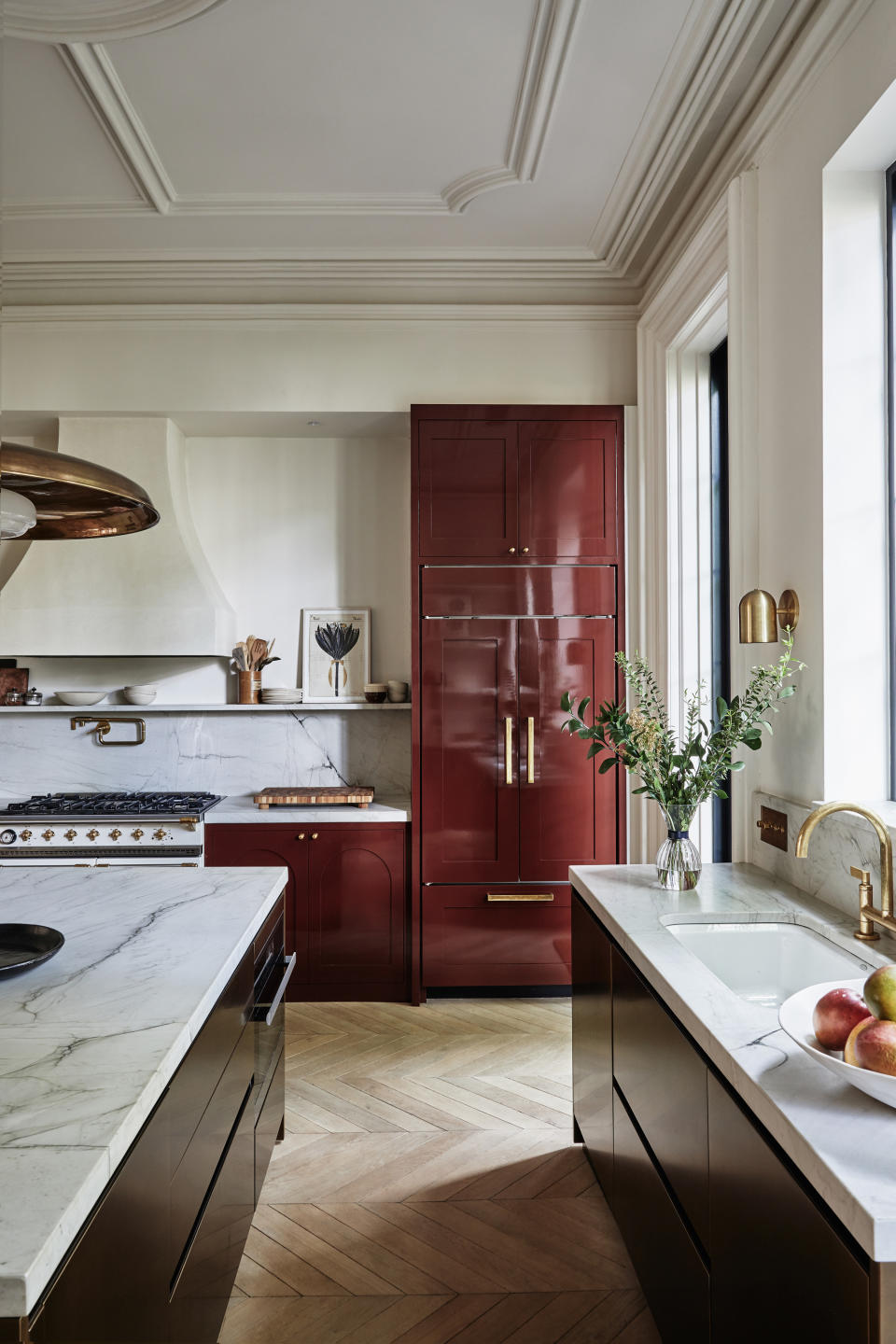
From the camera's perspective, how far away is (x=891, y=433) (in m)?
2.19

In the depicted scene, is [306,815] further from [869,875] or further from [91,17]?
[91,17]

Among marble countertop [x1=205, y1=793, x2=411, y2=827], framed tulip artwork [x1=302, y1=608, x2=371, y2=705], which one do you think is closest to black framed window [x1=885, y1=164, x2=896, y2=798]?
marble countertop [x1=205, y1=793, x2=411, y2=827]

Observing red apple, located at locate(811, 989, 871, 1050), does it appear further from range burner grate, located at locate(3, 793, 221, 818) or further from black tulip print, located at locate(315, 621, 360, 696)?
black tulip print, located at locate(315, 621, 360, 696)

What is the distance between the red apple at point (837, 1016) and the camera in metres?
1.19

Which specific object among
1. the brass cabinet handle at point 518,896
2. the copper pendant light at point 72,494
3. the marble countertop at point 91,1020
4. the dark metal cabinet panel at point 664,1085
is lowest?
the brass cabinet handle at point 518,896

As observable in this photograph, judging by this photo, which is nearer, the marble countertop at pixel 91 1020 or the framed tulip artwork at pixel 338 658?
the marble countertop at pixel 91 1020

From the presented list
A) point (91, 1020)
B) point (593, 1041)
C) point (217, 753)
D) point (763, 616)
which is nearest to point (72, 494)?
point (91, 1020)

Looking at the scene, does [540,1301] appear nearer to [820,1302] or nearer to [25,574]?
[820,1302]

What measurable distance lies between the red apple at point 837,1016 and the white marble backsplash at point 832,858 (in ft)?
2.56

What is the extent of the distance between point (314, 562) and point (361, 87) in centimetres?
215

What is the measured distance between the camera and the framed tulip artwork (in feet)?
14.1

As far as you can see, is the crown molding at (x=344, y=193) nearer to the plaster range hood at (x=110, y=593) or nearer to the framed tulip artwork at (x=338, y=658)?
the plaster range hood at (x=110, y=593)

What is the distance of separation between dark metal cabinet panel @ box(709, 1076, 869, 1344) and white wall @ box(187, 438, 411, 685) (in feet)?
10.5

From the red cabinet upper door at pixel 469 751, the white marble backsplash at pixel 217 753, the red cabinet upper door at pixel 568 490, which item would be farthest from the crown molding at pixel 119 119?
the white marble backsplash at pixel 217 753
